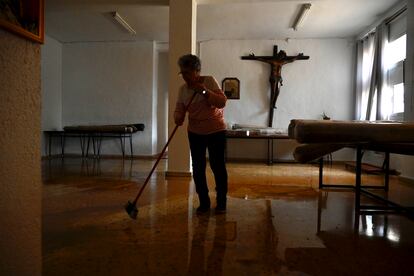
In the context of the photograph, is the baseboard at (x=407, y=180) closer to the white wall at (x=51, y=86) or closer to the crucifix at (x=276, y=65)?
the crucifix at (x=276, y=65)

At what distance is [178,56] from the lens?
4.11 m

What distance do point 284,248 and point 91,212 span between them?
1.40 metres

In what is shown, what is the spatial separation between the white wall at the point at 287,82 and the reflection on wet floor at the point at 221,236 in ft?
12.1

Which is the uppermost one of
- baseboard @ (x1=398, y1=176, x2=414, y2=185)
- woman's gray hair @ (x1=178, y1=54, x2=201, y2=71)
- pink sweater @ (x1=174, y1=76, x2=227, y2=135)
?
woman's gray hair @ (x1=178, y1=54, x2=201, y2=71)

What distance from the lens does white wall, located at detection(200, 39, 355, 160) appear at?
645 cm

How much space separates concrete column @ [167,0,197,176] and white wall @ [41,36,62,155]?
3720 millimetres

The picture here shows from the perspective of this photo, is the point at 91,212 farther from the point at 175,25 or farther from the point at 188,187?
the point at 175,25

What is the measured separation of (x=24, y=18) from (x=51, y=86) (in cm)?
683

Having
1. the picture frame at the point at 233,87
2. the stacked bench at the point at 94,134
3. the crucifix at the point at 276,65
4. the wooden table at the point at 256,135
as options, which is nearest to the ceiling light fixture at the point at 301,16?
the crucifix at the point at 276,65

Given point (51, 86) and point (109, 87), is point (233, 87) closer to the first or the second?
point (109, 87)

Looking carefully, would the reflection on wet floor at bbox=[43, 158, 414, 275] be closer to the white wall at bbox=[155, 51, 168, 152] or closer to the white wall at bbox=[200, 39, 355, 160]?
the white wall at bbox=[200, 39, 355, 160]

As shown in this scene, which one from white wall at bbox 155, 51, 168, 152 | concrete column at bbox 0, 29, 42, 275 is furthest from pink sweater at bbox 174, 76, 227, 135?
white wall at bbox 155, 51, 168, 152

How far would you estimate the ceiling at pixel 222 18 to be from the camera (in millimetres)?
4742

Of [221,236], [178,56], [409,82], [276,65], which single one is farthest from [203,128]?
[276,65]
